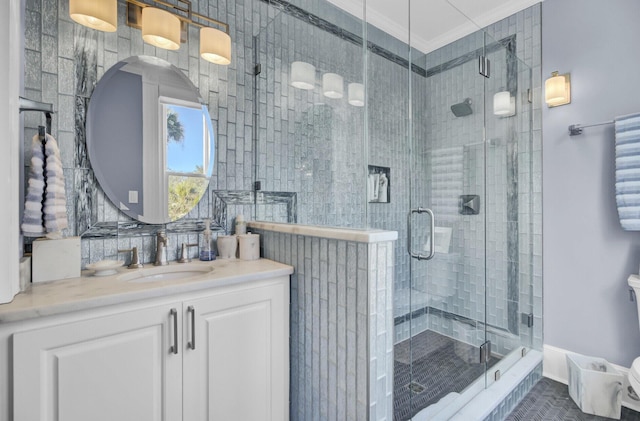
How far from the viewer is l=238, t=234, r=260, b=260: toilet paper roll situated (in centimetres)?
164

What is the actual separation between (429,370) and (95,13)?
8.05 ft

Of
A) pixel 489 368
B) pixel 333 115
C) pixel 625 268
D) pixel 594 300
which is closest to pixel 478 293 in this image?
pixel 489 368

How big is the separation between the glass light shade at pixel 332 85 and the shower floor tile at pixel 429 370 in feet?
4.15

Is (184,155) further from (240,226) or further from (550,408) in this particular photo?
(550,408)

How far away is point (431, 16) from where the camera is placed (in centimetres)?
193

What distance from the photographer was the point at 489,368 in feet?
6.30

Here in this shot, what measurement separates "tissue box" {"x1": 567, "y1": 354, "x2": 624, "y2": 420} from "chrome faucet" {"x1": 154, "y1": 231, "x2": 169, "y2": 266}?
250 cm

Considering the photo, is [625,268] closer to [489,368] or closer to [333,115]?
[489,368]

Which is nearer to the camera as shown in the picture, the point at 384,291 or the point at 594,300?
the point at 384,291

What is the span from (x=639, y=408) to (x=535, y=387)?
19.8 inches

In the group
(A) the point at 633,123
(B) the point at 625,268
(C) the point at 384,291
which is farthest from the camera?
(B) the point at 625,268

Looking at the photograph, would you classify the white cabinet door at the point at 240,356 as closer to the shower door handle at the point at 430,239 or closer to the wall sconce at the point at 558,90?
the shower door handle at the point at 430,239

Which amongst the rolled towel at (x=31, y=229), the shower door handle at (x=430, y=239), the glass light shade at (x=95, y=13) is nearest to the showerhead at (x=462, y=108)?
the shower door handle at (x=430, y=239)

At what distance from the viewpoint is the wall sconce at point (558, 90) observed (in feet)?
6.80
